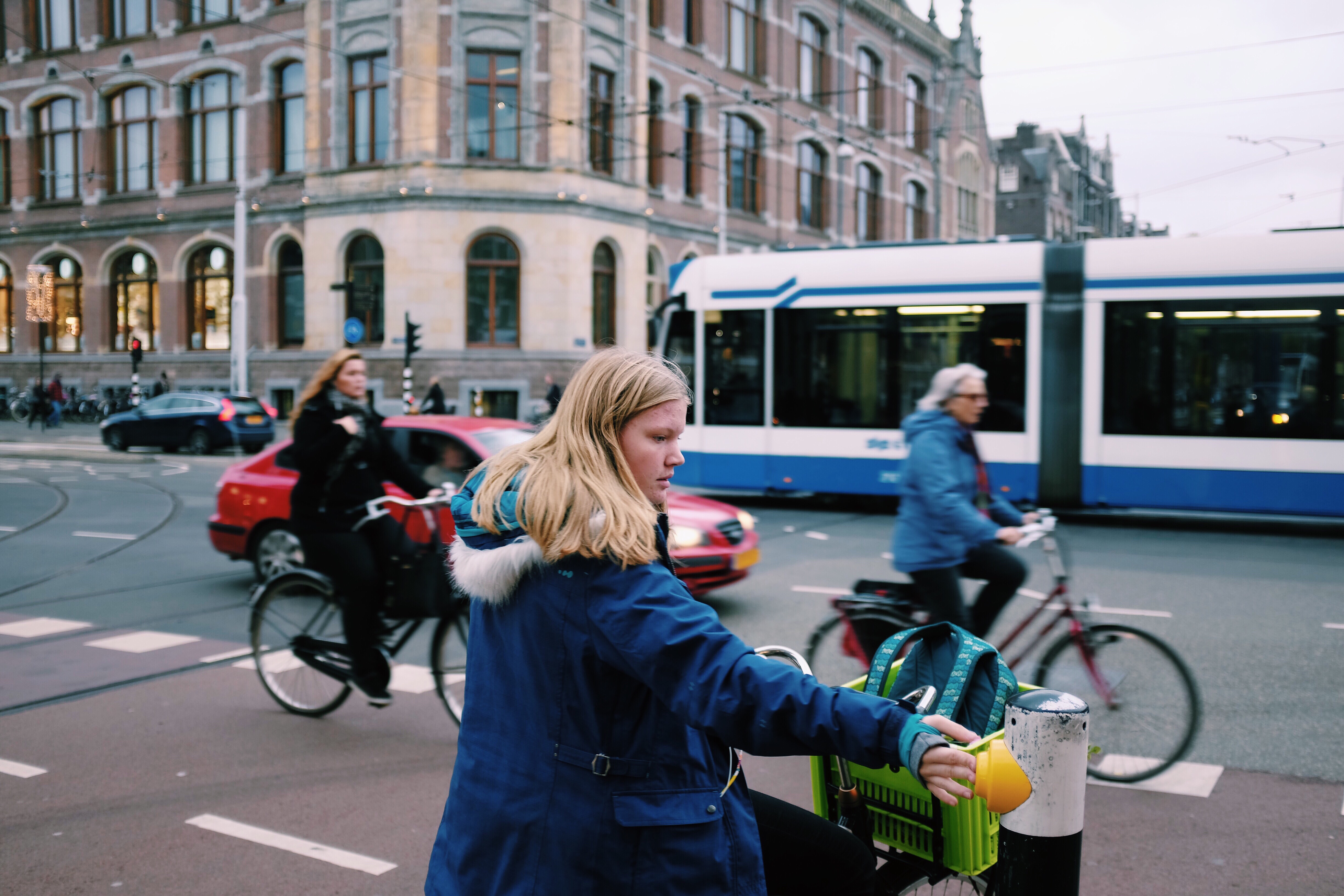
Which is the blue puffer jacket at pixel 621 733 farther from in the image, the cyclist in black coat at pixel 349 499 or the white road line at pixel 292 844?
the cyclist in black coat at pixel 349 499

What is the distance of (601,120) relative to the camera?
95.5 feet

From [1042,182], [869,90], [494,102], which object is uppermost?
[1042,182]

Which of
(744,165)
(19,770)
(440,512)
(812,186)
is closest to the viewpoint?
(19,770)

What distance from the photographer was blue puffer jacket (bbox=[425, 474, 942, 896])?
167 cm

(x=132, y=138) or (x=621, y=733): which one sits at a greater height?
(x=132, y=138)

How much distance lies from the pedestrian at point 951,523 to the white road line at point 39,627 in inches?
221

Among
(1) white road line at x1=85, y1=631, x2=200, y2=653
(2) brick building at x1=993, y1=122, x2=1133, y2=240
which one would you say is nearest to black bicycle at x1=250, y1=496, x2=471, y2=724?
(1) white road line at x1=85, y1=631, x2=200, y2=653

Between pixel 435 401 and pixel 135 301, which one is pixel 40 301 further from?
pixel 435 401

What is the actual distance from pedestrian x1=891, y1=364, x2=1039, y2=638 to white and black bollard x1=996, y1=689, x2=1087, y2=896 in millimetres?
2763

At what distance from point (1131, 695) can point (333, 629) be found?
3.58 meters

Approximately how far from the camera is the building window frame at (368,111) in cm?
2825

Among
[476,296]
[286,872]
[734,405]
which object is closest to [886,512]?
[734,405]

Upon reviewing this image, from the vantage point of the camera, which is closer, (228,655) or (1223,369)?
(228,655)

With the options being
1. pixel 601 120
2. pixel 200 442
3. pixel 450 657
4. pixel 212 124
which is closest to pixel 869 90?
pixel 601 120
